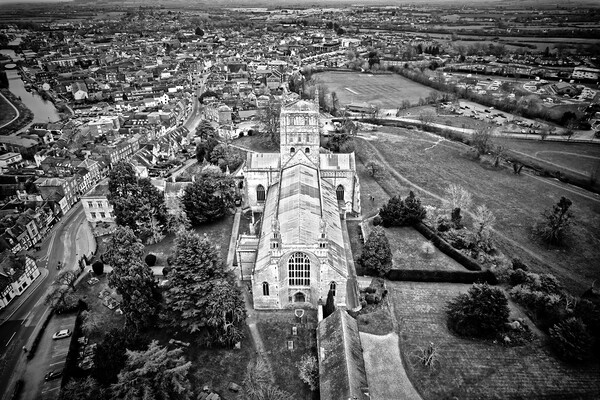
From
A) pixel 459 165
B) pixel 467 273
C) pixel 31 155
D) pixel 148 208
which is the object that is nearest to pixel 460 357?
pixel 467 273

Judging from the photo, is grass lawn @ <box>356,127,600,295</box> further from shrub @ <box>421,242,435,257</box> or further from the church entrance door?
the church entrance door

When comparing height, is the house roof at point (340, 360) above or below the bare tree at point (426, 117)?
above

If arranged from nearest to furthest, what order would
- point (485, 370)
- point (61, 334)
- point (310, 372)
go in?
point (310, 372), point (485, 370), point (61, 334)

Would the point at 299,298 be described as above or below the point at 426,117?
above

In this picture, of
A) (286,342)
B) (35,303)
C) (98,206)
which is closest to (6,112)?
(98,206)

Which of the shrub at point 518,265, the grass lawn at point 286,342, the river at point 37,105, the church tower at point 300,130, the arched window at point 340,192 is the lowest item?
the river at point 37,105

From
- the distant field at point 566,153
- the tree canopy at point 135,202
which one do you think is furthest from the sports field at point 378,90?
the tree canopy at point 135,202

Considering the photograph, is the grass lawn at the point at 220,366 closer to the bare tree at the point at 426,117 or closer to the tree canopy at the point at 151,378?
the tree canopy at the point at 151,378

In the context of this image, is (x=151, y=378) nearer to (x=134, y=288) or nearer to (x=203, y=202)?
(x=134, y=288)
